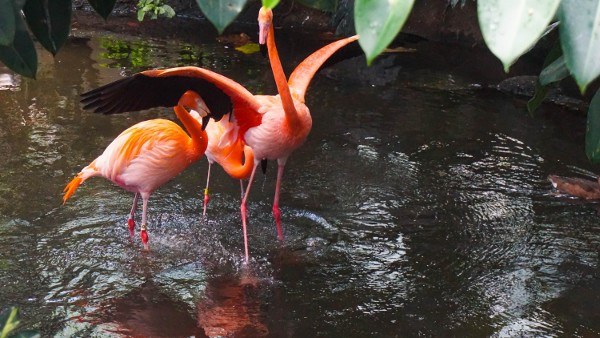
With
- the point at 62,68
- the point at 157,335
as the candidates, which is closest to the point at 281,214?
the point at 157,335

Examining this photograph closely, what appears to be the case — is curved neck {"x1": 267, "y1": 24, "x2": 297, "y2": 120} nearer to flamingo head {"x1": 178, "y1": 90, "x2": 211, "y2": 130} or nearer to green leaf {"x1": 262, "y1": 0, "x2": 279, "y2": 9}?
flamingo head {"x1": 178, "y1": 90, "x2": 211, "y2": 130}

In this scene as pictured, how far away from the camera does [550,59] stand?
1.64 m

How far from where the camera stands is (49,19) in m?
1.08

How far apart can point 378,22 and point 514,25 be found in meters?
0.11

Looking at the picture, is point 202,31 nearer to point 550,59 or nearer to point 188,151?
point 188,151

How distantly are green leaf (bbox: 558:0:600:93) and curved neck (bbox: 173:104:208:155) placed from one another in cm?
329

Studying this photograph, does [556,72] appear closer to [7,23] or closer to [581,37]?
[581,37]

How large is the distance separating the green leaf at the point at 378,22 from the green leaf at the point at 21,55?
594 millimetres

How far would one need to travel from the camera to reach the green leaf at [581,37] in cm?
59

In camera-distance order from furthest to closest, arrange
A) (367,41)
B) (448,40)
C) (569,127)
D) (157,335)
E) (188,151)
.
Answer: (448,40) → (569,127) → (188,151) → (157,335) → (367,41)

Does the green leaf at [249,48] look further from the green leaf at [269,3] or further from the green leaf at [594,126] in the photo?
the green leaf at [269,3]

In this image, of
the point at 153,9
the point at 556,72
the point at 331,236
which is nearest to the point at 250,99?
the point at 331,236

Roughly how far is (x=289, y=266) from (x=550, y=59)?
2.40m

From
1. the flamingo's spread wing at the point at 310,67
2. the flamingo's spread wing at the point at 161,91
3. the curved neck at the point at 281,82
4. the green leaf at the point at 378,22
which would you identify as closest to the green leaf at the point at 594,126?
the green leaf at the point at 378,22
